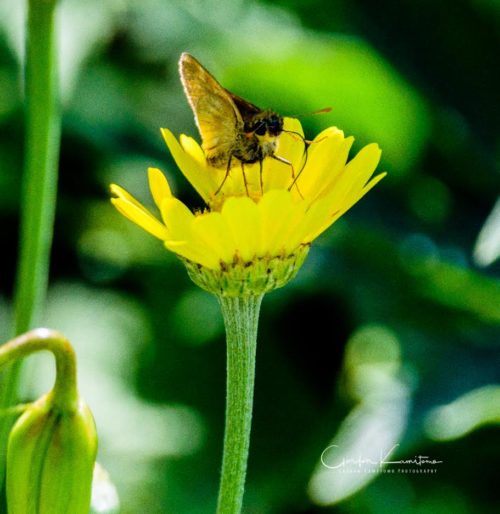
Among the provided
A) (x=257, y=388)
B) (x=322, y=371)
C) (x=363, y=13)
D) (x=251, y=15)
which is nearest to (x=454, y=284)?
(x=322, y=371)

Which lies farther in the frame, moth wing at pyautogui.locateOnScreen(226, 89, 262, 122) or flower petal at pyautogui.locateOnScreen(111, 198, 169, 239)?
moth wing at pyautogui.locateOnScreen(226, 89, 262, 122)

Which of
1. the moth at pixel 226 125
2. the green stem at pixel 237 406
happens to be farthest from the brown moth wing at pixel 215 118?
the green stem at pixel 237 406

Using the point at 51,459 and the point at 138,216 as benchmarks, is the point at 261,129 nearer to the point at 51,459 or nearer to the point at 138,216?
the point at 138,216

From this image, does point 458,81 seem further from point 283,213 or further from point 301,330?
point 283,213

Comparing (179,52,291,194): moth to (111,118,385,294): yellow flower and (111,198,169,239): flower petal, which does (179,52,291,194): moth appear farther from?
(111,198,169,239): flower petal

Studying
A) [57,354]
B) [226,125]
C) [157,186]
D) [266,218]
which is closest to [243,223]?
[266,218]

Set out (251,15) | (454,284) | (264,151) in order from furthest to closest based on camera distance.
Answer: (251,15) → (454,284) → (264,151)

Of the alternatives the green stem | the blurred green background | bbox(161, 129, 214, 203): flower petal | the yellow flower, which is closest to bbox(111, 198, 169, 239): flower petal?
the yellow flower
